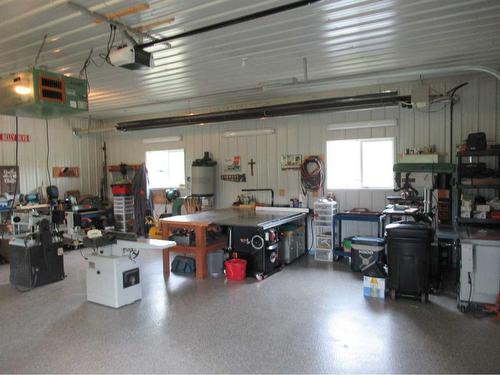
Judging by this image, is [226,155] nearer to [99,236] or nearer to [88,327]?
[99,236]

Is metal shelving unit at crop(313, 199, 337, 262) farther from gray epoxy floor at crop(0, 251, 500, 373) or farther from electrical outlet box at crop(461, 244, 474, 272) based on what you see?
electrical outlet box at crop(461, 244, 474, 272)

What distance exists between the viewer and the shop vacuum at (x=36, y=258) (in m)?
4.56

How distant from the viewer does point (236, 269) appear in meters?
4.79

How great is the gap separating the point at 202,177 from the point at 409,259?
4188mm

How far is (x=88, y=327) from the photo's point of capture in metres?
3.40

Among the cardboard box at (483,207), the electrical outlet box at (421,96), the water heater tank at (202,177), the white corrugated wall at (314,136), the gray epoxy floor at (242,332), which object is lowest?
the gray epoxy floor at (242,332)

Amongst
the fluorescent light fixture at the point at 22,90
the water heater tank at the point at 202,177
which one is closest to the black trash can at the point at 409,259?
the water heater tank at the point at 202,177

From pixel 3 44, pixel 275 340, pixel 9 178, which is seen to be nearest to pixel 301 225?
pixel 275 340

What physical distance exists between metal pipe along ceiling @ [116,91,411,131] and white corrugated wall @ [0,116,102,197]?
6.46 ft

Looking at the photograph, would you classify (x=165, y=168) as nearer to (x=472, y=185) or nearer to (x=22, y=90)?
(x=22, y=90)

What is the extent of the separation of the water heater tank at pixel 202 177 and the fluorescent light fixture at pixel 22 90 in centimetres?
383

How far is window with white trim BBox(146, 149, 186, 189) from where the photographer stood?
7926 millimetres

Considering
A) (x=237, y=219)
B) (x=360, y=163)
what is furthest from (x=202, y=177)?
(x=360, y=163)

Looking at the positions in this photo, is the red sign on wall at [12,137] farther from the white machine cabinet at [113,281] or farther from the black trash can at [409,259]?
the black trash can at [409,259]
